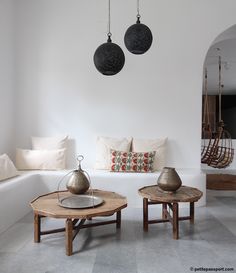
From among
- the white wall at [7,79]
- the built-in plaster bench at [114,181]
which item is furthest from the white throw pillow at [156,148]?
the white wall at [7,79]

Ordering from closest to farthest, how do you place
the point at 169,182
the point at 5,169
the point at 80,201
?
Answer: 1. the point at 80,201
2. the point at 169,182
3. the point at 5,169

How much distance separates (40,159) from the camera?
14.8 ft

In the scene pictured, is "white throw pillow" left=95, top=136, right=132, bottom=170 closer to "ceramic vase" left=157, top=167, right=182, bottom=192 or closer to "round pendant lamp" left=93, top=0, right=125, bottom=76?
"ceramic vase" left=157, top=167, right=182, bottom=192

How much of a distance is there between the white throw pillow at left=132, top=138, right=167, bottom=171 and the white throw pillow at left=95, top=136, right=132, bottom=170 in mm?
160

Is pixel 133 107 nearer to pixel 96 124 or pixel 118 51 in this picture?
pixel 96 124

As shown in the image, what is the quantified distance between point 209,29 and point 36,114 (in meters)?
3.34

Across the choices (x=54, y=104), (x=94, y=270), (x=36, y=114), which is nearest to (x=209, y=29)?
(x=54, y=104)

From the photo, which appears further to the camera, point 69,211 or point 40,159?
point 40,159

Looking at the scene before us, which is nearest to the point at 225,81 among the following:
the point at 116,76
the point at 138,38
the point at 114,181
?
the point at 116,76

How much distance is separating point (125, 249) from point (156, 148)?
2.19m

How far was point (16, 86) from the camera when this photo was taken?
4957 mm

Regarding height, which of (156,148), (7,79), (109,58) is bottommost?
(156,148)

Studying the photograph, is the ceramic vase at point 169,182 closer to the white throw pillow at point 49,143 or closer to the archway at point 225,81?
the white throw pillow at point 49,143

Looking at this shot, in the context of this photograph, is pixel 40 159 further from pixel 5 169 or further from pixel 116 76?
pixel 116 76
